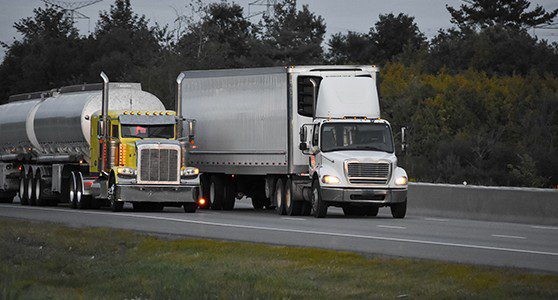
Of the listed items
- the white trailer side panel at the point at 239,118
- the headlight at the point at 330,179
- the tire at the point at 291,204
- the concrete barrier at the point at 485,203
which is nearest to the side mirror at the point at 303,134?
the headlight at the point at 330,179

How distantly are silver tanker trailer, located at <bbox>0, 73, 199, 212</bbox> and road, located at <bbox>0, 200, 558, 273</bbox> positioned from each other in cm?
89

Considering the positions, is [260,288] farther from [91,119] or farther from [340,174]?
[91,119]

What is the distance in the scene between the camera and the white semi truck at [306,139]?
33781 millimetres

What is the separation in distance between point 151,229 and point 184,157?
32.7ft

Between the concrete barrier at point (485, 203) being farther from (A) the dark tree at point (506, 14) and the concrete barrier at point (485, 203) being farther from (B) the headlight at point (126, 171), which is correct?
(A) the dark tree at point (506, 14)

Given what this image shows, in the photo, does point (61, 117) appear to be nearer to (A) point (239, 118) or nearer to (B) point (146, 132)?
(B) point (146, 132)

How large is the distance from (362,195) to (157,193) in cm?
636

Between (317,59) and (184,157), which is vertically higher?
(317,59)

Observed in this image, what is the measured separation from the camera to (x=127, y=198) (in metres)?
36.9

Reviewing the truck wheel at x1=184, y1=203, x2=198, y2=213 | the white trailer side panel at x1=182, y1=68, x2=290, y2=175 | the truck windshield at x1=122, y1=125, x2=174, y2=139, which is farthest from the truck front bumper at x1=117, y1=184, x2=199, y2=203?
the white trailer side panel at x1=182, y1=68, x2=290, y2=175

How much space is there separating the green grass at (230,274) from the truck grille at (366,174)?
10.9 metres

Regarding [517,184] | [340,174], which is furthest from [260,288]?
[517,184]

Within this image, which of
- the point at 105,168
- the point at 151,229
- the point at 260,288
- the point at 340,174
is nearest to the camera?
the point at 260,288

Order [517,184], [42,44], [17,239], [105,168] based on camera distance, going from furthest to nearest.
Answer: [42,44] → [517,184] → [105,168] → [17,239]
